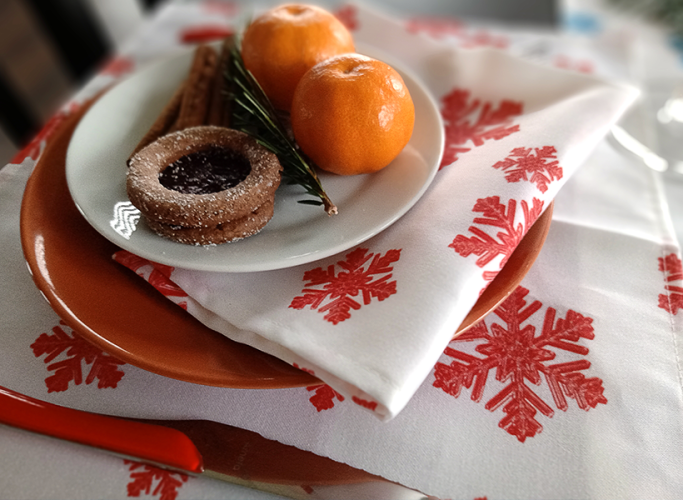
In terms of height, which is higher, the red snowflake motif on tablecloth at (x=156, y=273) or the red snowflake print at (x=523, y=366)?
the red snowflake motif on tablecloth at (x=156, y=273)

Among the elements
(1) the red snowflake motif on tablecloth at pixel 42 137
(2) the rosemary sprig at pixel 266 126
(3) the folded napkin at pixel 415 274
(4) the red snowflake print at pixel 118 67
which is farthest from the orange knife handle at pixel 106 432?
(4) the red snowflake print at pixel 118 67

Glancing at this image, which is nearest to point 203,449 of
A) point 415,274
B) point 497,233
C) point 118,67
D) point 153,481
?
point 153,481

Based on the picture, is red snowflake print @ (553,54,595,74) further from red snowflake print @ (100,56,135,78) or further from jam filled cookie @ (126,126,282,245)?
red snowflake print @ (100,56,135,78)

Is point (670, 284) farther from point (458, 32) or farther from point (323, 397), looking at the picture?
point (458, 32)

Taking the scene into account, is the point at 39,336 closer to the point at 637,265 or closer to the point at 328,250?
the point at 328,250

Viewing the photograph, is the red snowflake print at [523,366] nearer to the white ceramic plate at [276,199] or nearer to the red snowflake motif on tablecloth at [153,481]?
the white ceramic plate at [276,199]

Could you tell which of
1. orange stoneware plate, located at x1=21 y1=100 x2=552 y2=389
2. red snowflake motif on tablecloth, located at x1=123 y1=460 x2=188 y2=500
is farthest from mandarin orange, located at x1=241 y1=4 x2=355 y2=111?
red snowflake motif on tablecloth, located at x1=123 y1=460 x2=188 y2=500
